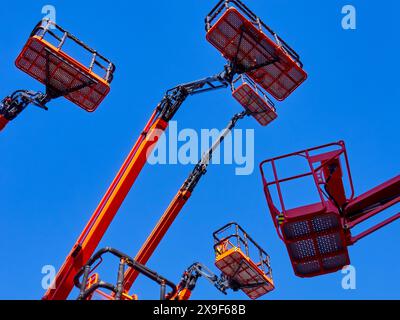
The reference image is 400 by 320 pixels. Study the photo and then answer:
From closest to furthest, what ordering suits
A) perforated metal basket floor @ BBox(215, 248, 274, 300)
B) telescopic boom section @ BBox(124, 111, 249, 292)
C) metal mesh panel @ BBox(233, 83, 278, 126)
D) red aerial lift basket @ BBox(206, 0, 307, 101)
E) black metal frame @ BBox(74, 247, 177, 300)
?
black metal frame @ BBox(74, 247, 177, 300)
red aerial lift basket @ BBox(206, 0, 307, 101)
telescopic boom section @ BBox(124, 111, 249, 292)
metal mesh panel @ BBox(233, 83, 278, 126)
perforated metal basket floor @ BBox(215, 248, 274, 300)

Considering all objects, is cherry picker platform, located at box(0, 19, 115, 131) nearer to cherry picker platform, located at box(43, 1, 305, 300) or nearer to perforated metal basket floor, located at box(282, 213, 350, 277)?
cherry picker platform, located at box(43, 1, 305, 300)

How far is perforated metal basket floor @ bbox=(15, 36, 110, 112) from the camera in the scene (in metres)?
17.0

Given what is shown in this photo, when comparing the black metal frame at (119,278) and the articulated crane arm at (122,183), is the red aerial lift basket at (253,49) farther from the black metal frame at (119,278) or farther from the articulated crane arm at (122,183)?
the black metal frame at (119,278)

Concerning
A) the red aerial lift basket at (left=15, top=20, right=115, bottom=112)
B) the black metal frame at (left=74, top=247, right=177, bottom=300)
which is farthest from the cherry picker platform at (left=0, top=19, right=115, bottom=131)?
the black metal frame at (left=74, top=247, right=177, bottom=300)

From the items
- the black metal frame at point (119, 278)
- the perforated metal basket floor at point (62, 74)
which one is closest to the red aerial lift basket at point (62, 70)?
the perforated metal basket floor at point (62, 74)

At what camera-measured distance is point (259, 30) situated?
16.2 meters

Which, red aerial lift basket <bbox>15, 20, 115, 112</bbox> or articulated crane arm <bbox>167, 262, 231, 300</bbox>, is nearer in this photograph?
red aerial lift basket <bbox>15, 20, 115, 112</bbox>

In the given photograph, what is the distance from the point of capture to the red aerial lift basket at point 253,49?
16.3 meters

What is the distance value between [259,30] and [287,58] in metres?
1.26

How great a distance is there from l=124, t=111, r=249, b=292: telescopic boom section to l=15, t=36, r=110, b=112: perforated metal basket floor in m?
5.00

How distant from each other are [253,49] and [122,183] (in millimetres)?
5609

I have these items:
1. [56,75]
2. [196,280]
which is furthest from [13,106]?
[196,280]

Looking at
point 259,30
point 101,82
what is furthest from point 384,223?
point 101,82
